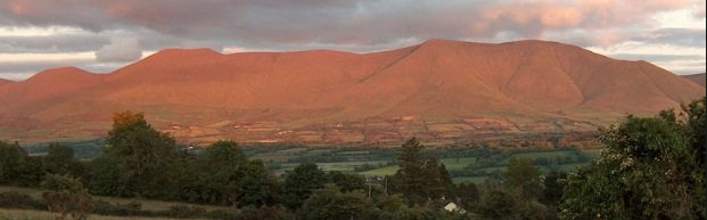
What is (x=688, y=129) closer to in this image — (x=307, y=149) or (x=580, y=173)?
(x=580, y=173)

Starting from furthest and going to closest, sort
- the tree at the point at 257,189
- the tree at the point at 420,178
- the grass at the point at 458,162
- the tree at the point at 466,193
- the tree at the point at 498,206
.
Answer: the grass at the point at 458,162 → the tree at the point at 420,178 → the tree at the point at 466,193 → the tree at the point at 257,189 → the tree at the point at 498,206

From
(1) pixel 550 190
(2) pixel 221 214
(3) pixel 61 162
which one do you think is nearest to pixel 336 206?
(2) pixel 221 214

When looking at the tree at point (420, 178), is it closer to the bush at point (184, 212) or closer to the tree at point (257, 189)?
the tree at point (257, 189)

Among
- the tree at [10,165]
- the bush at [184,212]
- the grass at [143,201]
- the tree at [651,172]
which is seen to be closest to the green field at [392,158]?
the grass at [143,201]

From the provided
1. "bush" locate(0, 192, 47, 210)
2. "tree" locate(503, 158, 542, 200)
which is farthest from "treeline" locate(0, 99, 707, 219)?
"bush" locate(0, 192, 47, 210)

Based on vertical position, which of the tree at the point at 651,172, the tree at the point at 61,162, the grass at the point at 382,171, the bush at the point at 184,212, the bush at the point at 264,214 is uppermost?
the tree at the point at 651,172

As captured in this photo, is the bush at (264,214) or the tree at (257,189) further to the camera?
the tree at (257,189)

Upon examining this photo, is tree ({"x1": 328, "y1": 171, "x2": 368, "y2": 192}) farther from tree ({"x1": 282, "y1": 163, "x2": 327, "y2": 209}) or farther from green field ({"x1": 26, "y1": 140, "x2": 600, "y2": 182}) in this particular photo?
green field ({"x1": 26, "y1": 140, "x2": 600, "y2": 182})
